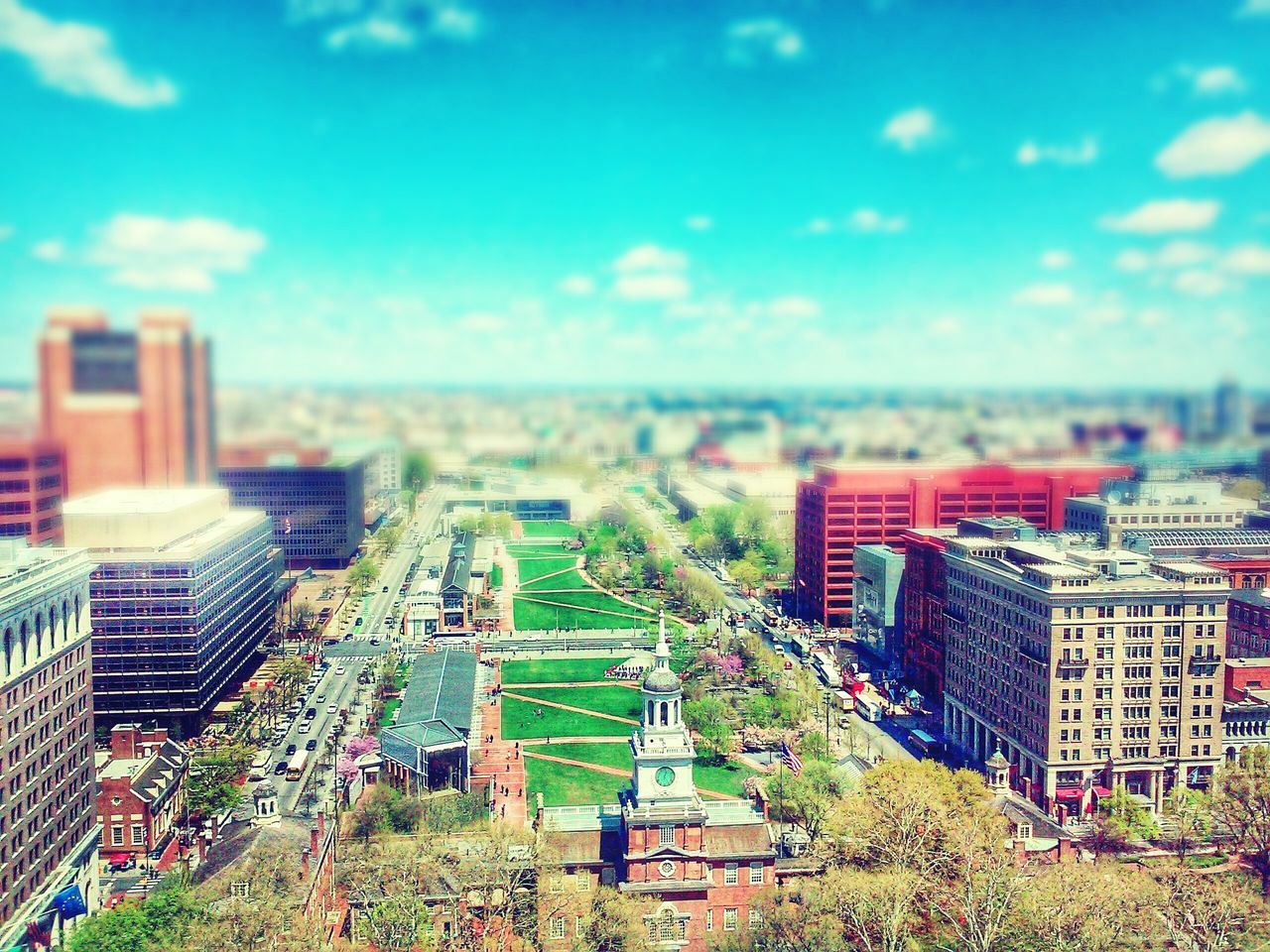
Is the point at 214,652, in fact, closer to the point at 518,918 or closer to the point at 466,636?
the point at 466,636

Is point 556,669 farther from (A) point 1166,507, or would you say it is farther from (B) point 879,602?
(A) point 1166,507

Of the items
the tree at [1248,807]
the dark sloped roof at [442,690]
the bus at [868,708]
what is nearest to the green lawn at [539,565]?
the dark sloped roof at [442,690]

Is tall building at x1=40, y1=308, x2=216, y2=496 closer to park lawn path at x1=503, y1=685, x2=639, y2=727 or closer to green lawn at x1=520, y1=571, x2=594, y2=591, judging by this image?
park lawn path at x1=503, y1=685, x2=639, y2=727

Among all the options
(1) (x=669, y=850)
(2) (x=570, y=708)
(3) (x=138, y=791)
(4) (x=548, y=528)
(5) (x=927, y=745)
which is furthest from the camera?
(4) (x=548, y=528)

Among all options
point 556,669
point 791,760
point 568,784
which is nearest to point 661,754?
point 568,784

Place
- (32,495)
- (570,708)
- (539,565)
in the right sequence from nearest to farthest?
1. (32,495)
2. (570,708)
3. (539,565)

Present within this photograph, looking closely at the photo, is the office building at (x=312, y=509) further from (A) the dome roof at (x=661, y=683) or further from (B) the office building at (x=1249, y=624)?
(B) the office building at (x=1249, y=624)
